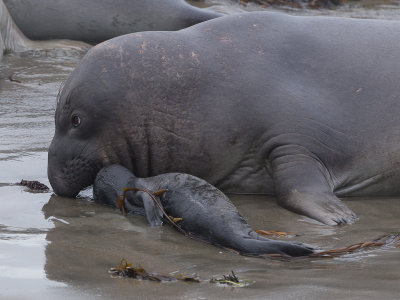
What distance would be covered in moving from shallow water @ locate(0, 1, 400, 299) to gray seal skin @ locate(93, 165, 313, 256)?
0.06 meters

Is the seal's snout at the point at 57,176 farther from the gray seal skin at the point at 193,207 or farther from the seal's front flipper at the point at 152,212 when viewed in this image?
the seal's front flipper at the point at 152,212

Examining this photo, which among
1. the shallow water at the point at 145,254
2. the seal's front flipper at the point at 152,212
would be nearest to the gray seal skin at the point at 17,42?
the shallow water at the point at 145,254

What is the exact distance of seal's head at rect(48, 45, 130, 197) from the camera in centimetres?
484

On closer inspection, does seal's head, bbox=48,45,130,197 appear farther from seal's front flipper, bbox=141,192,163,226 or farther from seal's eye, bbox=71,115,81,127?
seal's front flipper, bbox=141,192,163,226

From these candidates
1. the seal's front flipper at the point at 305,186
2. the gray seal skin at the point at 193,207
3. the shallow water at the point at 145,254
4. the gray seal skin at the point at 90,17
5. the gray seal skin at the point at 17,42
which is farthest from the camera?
the gray seal skin at the point at 90,17

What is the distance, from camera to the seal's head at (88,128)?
4840mm

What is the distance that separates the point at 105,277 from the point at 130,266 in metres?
0.12

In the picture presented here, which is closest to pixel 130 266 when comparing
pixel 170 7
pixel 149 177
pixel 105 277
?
pixel 105 277

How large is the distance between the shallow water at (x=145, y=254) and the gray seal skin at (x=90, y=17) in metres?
4.62

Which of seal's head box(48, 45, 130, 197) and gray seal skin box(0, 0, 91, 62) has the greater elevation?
seal's head box(48, 45, 130, 197)

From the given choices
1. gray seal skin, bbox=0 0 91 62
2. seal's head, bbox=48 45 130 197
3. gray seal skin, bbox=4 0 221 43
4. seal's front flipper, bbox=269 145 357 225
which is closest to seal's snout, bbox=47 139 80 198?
seal's head, bbox=48 45 130 197

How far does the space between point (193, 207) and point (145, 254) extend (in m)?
0.50

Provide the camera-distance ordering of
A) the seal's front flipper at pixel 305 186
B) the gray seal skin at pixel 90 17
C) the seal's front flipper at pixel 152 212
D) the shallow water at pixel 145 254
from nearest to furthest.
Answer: the shallow water at pixel 145 254 → the seal's front flipper at pixel 152 212 → the seal's front flipper at pixel 305 186 → the gray seal skin at pixel 90 17

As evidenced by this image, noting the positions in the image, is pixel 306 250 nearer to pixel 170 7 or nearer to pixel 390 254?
pixel 390 254
